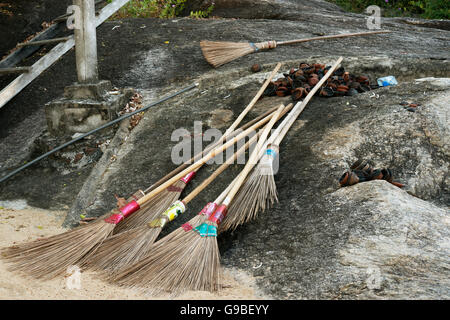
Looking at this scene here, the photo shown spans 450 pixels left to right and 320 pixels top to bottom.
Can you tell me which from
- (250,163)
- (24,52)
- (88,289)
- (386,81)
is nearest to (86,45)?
(24,52)

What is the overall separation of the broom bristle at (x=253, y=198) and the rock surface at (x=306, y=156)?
0.22ft

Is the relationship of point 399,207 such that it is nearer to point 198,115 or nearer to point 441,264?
point 441,264

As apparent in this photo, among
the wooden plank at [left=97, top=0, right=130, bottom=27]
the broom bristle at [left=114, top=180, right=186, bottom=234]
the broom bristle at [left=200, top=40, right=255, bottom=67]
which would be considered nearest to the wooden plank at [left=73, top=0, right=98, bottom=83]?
the wooden plank at [left=97, top=0, right=130, bottom=27]

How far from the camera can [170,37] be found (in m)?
5.12

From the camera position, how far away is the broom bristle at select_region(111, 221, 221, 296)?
2.04m

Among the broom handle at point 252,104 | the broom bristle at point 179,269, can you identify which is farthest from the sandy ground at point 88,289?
Answer: the broom handle at point 252,104

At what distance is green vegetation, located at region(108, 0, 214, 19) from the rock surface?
44.6 inches

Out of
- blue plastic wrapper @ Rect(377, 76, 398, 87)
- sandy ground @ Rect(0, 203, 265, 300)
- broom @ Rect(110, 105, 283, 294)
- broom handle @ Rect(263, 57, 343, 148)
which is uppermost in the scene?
blue plastic wrapper @ Rect(377, 76, 398, 87)

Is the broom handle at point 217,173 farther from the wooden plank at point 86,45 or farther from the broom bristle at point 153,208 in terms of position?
the wooden plank at point 86,45

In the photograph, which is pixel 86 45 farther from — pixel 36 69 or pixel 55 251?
pixel 55 251

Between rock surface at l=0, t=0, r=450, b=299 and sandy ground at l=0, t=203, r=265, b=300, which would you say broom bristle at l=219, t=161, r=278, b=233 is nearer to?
rock surface at l=0, t=0, r=450, b=299

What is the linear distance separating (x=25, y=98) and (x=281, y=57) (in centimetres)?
281

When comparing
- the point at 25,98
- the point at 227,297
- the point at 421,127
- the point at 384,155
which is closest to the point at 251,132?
the point at 384,155

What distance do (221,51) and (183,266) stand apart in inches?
116
